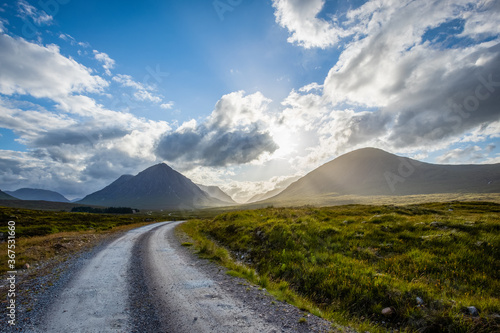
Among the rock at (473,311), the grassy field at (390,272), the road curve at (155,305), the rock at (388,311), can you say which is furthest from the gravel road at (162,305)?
the rock at (473,311)

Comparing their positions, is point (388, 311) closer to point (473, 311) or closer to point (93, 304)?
point (473, 311)

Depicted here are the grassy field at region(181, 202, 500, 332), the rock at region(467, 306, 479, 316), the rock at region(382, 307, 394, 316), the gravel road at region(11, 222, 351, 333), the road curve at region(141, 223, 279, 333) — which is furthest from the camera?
the rock at region(382, 307, 394, 316)

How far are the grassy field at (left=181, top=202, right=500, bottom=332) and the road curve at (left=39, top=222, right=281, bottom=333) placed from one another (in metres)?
2.18

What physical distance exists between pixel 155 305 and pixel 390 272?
10.1m

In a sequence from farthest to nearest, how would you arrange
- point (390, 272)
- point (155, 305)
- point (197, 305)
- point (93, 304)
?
point (390, 272), point (93, 304), point (155, 305), point (197, 305)

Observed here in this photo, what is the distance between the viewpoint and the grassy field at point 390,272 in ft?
21.8

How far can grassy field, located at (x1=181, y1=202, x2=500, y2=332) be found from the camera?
6.64m

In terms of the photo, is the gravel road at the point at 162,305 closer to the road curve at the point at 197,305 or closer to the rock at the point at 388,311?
the road curve at the point at 197,305

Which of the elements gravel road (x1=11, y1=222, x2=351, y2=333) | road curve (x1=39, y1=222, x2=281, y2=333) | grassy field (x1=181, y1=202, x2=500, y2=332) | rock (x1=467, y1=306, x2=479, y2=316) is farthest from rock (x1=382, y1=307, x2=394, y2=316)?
road curve (x1=39, y1=222, x2=281, y2=333)

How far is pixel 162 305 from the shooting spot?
7.07 metres

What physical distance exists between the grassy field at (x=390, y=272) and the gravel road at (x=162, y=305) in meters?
1.24

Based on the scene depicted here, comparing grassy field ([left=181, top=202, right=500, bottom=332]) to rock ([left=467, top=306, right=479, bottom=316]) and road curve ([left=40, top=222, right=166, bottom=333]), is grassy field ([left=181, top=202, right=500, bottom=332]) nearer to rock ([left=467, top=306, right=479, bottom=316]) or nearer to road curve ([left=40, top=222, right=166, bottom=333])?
rock ([left=467, top=306, right=479, bottom=316])

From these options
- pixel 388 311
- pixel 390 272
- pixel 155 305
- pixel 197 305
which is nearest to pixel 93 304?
pixel 155 305

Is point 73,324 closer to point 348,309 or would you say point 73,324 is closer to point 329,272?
point 348,309
